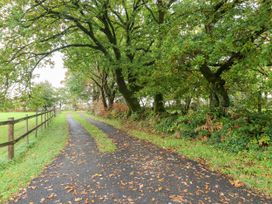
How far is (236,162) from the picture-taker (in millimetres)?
5676

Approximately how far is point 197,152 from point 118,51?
355 inches

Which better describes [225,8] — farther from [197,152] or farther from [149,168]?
[149,168]

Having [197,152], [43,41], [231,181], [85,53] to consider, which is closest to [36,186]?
[231,181]

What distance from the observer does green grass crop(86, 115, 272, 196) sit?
4512 mm

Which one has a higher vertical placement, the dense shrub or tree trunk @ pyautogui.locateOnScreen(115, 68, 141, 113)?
tree trunk @ pyautogui.locateOnScreen(115, 68, 141, 113)

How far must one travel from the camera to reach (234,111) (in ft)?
27.2

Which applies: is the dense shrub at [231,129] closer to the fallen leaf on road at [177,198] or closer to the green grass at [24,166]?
the fallen leaf on road at [177,198]

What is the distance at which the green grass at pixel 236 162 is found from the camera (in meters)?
4.51

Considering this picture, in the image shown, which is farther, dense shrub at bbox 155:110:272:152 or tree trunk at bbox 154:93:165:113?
tree trunk at bbox 154:93:165:113

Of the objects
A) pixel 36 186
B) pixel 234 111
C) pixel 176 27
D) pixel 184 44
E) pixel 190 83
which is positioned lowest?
pixel 36 186

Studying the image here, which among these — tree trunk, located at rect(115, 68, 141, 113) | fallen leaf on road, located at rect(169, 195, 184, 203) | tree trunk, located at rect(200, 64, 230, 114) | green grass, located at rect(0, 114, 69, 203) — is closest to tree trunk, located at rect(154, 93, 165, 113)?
tree trunk, located at rect(115, 68, 141, 113)

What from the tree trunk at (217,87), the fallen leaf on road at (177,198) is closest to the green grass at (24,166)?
the fallen leaf on road at (177,198)

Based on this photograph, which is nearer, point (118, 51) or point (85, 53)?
point (118, 51)

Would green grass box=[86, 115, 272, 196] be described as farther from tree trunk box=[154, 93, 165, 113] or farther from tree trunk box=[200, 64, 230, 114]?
tree trunk box=[154, 93, 165, 113]
